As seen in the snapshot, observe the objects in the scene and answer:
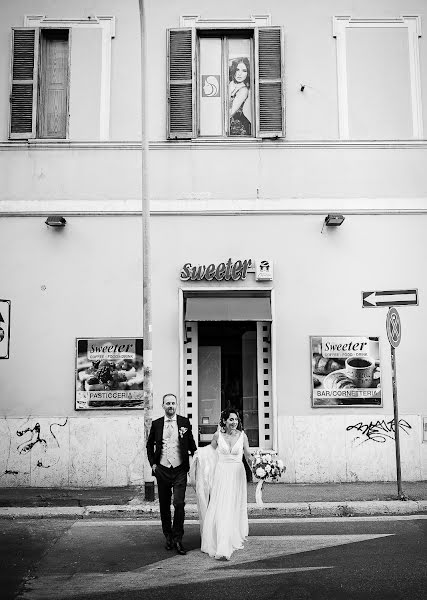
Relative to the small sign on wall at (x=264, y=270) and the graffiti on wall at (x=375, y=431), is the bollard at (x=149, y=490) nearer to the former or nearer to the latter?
the graffiti on wall at (x=375, y=431)

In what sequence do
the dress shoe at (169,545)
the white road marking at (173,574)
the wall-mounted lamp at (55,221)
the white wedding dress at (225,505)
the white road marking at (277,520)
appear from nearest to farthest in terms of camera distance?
1. the white road marking at (173,574)
2. the white wedding dress at (225,505)
3. the dress shoe at (169,545)
4. the white road marking at (277,520)
5. the wall-mounted lamp at (55,221)

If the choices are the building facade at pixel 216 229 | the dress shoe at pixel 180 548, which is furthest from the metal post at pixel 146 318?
the dress shoe at pixel 180 548

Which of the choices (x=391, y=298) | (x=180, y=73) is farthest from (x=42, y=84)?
(x=391, y=298)

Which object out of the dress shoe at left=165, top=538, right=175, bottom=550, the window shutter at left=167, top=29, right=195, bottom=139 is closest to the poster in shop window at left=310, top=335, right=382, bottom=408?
the window shutter at left=167, top=29, right=195, bottom=139

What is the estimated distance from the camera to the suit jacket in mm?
7832

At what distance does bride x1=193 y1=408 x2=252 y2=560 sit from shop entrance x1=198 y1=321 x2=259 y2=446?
4.75 meters

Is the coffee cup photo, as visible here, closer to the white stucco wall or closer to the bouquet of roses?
the white stucco wall

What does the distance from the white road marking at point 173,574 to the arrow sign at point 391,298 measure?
4313 millimetres

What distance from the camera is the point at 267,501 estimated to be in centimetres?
1018

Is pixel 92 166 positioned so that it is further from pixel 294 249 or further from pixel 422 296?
pixel 422 296

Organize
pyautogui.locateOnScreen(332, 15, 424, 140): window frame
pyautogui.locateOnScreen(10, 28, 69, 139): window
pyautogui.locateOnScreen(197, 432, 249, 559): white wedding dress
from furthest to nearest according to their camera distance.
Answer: pyautogui.locateOnScreen(10, 28, 69, 139): window → pyautogui.locateOnScreen(332, 15, 424, 140): window frame → pyautogui.locateOnScreen(197, 432, 249, 559): white wedding dress

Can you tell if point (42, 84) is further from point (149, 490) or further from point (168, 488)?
point (168, 488)

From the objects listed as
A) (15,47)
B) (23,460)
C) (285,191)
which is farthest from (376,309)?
(15,47)

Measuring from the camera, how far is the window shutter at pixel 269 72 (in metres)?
12.6
